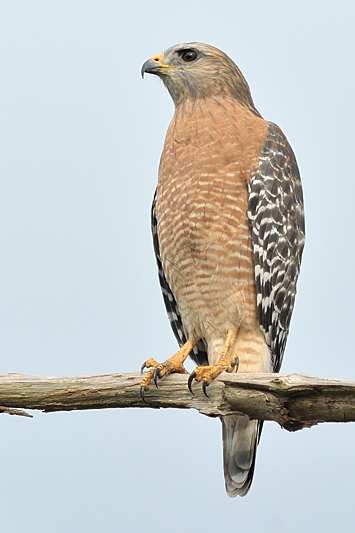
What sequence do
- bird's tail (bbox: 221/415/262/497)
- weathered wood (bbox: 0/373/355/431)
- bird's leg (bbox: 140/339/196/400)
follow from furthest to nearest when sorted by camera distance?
1. bird's tail (bbox: 221/415/262/497)
2. bird's leg (bbox: 140/339/196/400)
3. weathered wood (bbox: 0/373/355/431)

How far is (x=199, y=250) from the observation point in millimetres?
8578

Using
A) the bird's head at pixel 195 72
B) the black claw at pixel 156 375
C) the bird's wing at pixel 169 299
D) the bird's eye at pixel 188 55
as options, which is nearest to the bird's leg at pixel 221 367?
the black claw at pixel 156 375

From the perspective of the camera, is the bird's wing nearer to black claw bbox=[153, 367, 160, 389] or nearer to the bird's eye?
the bird's eye

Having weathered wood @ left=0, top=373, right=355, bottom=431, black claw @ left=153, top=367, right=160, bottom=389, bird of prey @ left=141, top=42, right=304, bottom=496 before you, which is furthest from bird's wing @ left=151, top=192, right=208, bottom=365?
weathered wood @ left=0, top=373, right=355, bottom=431

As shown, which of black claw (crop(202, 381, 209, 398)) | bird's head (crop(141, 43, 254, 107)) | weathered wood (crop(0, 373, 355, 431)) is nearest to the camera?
weathered wood (crop(0, 373, 355, 431))

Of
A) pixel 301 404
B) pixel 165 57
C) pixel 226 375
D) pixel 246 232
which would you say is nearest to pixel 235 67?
pixel 165 57

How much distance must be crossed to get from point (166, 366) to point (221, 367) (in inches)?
16.0

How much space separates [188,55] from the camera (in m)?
9.47

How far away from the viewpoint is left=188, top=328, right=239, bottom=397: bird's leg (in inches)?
284

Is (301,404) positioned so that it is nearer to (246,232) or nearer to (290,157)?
(246,232)

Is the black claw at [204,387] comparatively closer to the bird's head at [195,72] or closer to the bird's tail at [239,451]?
the bird's tail at [239,451]

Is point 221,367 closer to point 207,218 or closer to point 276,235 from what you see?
point 207,218

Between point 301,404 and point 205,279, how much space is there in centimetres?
249

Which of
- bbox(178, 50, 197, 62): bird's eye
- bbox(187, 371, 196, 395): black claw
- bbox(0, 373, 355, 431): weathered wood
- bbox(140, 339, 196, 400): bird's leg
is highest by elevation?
bbox(178, 50, 197, 62): bird's eye
